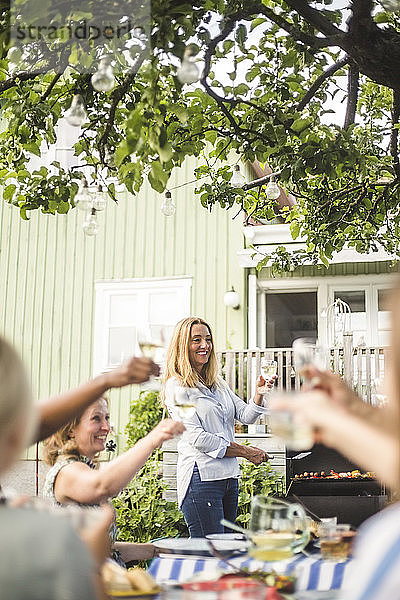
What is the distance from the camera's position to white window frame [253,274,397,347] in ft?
37.6

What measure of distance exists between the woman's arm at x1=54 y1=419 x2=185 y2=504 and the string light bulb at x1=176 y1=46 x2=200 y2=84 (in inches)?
58.2

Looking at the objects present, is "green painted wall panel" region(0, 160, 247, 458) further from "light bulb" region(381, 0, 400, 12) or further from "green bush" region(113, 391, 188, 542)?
"light bulb" region(381, 0, 400, 12)

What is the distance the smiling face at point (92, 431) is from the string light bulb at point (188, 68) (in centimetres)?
133

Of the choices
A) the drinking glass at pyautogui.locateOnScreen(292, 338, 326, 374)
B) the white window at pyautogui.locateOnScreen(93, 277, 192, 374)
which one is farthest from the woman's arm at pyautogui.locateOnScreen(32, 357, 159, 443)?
the white window at pyautogui.locateOnScreen(93, 277, 192, 374)

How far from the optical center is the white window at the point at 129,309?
39.3 ft

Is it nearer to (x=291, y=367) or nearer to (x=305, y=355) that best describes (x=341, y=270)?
(x=291, y=367)

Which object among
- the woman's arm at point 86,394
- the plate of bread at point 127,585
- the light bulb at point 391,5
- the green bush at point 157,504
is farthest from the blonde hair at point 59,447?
the green bush at point 157,504

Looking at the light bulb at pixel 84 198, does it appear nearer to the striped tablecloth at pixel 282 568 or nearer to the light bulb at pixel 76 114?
the light bulb at pixel 76 114

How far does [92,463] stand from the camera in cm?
288

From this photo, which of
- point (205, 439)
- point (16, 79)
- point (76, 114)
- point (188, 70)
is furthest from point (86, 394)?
point (16, 79)

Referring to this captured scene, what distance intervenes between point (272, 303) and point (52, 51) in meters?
9.35

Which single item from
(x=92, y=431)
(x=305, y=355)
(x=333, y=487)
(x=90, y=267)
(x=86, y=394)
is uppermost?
(x=90, y=267)

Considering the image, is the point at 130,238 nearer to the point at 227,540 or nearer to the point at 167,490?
the point at 167,490

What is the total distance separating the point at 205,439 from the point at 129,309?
8052 millimetres
